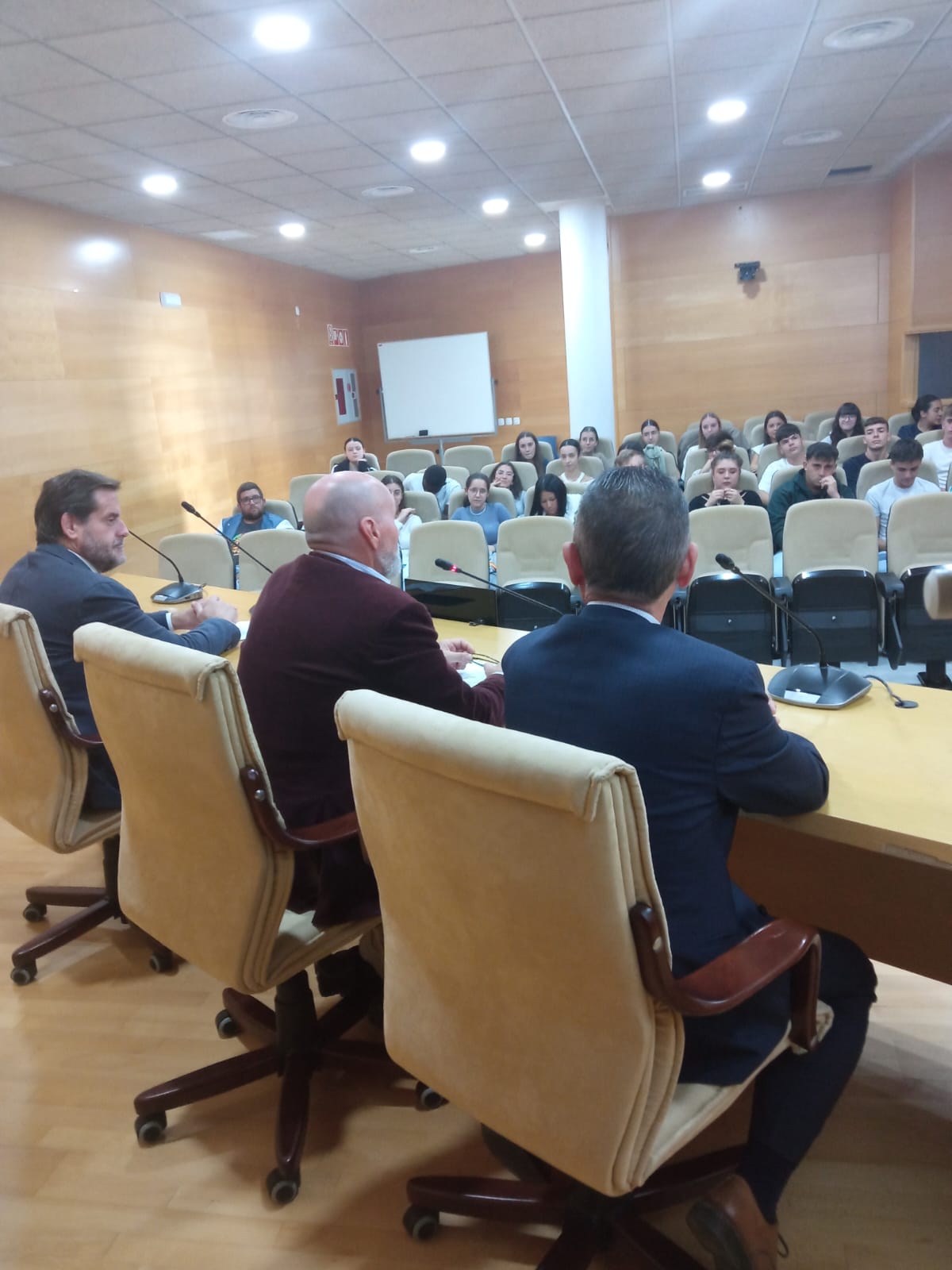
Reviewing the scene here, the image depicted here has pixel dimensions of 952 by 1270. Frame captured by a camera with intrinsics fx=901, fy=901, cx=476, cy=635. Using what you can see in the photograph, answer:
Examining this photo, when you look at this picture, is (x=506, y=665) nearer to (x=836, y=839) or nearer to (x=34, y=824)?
(x=836, y=839)

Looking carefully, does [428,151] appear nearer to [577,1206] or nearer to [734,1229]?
[577,1206]

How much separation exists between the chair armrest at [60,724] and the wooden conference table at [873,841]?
5.17 feet

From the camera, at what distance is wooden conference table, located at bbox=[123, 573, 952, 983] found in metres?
1.46

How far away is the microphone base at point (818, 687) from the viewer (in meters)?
1.96

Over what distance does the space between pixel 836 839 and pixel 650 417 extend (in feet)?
33.6

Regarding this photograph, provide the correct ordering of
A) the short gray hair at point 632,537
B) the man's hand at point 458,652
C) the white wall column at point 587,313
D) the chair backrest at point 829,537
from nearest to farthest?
1. the short gray hair at point 632,537
2. the man's hand at point 458,652
3. the chair backrest at point 829,537
4. the white wall column at point 587,313

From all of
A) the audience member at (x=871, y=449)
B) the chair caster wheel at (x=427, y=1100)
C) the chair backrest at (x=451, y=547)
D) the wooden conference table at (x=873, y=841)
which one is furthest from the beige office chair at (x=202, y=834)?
the audience member at (x=871, y=449)

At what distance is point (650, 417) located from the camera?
36.4 ft

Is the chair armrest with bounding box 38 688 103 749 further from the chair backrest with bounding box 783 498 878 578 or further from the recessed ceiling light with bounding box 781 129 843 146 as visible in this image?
the recessed ceiling light with bounding box 781 129 843 146

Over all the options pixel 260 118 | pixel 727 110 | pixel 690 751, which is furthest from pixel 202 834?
pixel 727 110

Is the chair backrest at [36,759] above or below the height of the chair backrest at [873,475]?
below

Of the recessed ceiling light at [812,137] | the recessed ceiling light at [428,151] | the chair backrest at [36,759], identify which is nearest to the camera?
the chair backrest at [36,759]

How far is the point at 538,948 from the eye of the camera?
1.12m

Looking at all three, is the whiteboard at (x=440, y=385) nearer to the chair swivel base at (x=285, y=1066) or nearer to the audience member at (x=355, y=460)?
the audience member at (x=355, y=460)
